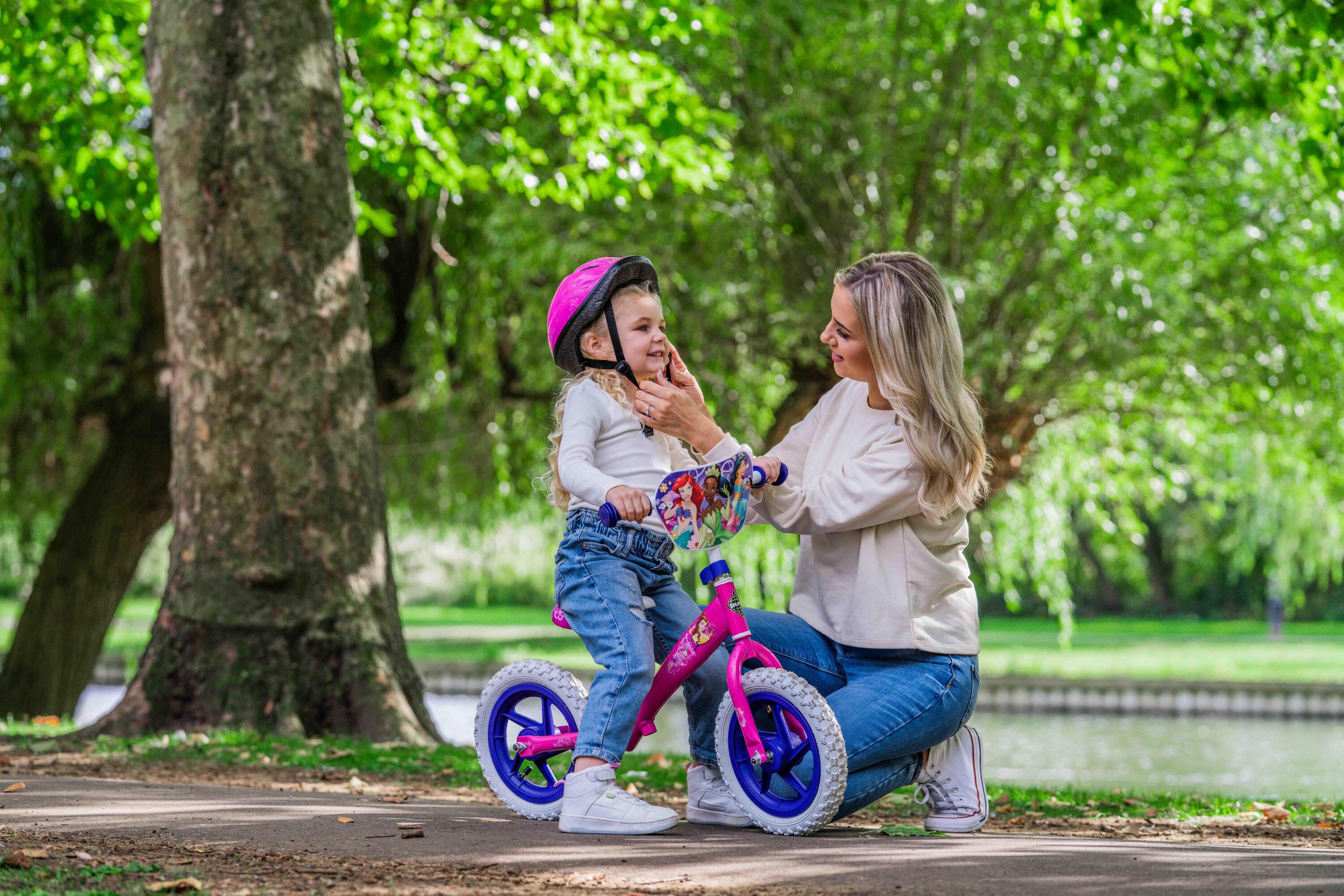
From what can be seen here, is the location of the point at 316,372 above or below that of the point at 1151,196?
below

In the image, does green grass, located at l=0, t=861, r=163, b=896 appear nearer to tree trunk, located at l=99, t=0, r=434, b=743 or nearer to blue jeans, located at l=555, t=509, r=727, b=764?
blue jeans, located at l=555, t=509, r=727, b=764

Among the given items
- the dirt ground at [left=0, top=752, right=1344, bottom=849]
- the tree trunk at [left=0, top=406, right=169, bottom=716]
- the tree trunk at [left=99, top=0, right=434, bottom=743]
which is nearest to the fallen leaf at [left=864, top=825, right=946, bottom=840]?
the dirt ground at [left=0, top=752, right=1344, bottom=849]

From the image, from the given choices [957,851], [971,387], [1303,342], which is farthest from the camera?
[1303,342]

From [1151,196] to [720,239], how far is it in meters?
3.23

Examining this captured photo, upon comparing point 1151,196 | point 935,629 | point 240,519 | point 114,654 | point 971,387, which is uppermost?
point 1151,196

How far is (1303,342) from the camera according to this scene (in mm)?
9445

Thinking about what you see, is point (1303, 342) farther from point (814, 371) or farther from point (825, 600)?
point (825, 600)

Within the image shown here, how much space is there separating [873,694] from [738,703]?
334 mm

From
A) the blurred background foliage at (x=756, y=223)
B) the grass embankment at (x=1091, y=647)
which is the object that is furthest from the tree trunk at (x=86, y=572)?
the grass embankment at (x=1091, y=647)

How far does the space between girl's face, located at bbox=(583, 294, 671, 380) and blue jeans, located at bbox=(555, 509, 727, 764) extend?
41 cm

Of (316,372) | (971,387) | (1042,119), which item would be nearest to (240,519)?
(316,372)

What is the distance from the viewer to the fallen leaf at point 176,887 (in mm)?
2232

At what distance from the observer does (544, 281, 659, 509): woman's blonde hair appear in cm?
319

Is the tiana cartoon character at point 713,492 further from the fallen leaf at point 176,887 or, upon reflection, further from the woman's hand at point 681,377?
the fallen leaf at point 176,887
